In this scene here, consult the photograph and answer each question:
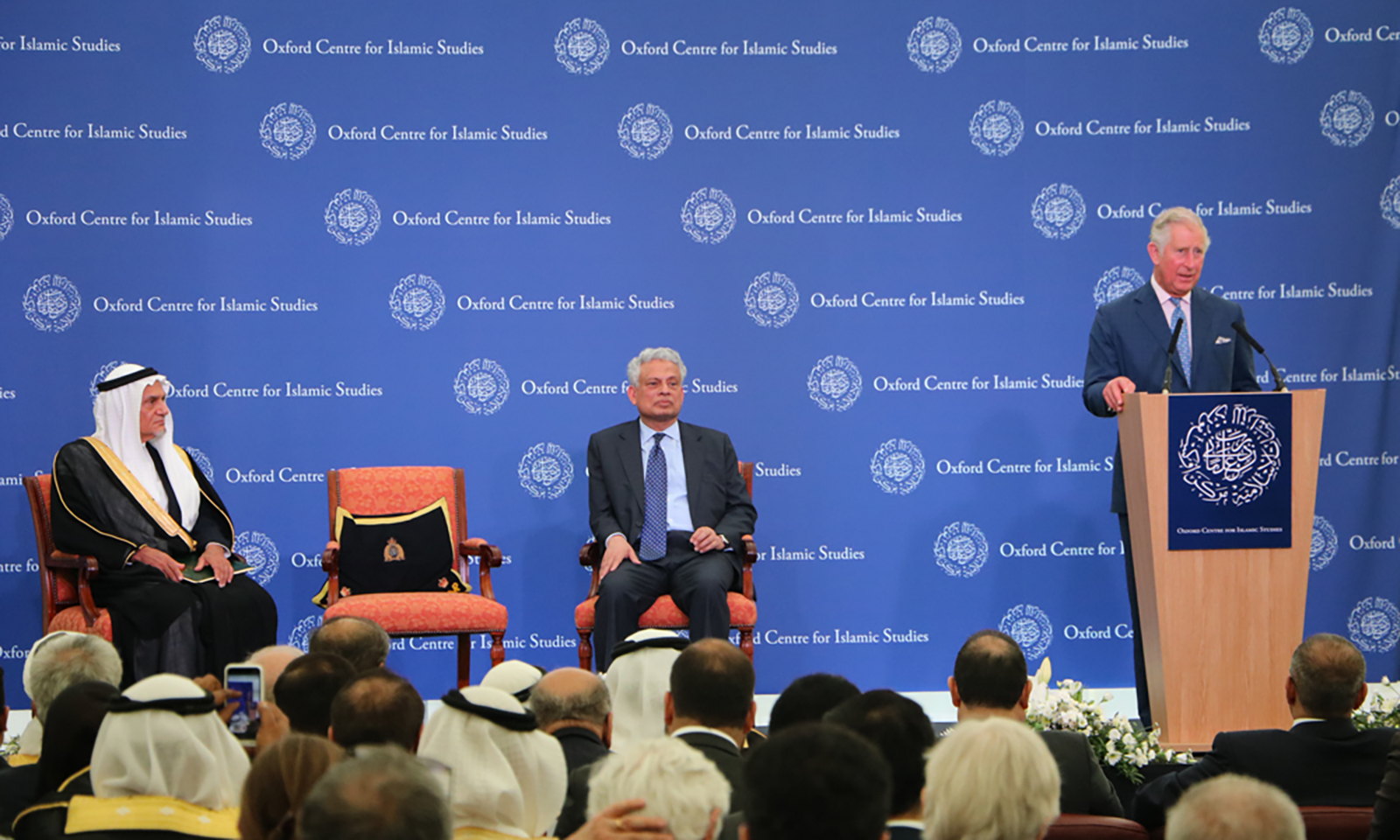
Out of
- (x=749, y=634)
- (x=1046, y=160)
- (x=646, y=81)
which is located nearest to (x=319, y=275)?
(x=646, y=81)

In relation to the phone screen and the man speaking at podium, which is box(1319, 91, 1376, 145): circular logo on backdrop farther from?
the phone screen

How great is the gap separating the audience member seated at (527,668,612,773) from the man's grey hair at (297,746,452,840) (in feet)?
3.73

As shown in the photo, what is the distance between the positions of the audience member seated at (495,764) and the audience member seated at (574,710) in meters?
0.27

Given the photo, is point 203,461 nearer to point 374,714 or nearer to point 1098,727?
point 374,714

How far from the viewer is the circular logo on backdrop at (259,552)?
18.7 ft

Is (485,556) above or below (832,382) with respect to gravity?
Answer: below

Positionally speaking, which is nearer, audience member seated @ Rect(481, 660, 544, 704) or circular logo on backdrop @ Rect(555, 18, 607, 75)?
audience member seated @ Rect(481, 660, 544, 704)

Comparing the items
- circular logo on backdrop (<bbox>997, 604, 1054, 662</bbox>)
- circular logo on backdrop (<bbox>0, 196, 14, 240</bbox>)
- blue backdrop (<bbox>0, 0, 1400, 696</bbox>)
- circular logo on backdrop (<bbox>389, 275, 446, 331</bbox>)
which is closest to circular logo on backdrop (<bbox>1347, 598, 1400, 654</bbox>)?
blue backdrop (<bbox>0, 0, 1400, 696</bbox>)

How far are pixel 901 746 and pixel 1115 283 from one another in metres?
4.27

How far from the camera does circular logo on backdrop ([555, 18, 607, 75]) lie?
227 inches

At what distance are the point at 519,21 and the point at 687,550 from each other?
2460mm

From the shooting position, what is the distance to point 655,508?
519 cm

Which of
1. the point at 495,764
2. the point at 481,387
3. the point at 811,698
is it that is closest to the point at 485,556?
the point at 481,387

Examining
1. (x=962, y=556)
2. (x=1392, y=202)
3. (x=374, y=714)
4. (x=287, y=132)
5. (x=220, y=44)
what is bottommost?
(x=962, y=556)
